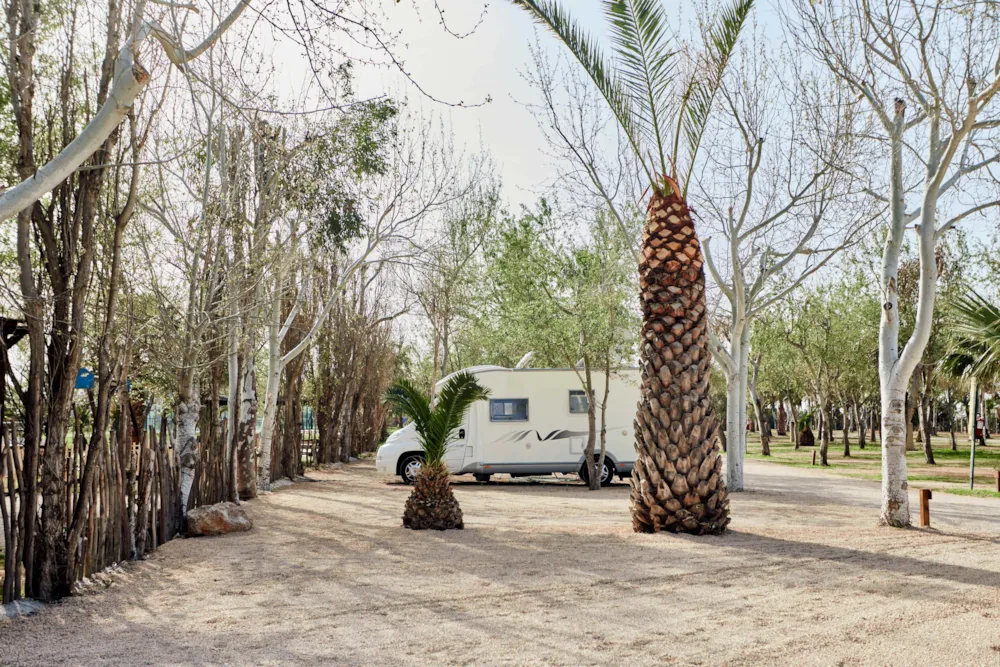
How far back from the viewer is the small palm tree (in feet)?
32.0

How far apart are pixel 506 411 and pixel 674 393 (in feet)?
25.8

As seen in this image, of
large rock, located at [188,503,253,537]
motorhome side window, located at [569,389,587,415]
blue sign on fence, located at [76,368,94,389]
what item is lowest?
large rock, located at [188,503,253,537]

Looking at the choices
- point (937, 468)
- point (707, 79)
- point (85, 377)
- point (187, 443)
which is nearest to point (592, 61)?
point (707, 79)

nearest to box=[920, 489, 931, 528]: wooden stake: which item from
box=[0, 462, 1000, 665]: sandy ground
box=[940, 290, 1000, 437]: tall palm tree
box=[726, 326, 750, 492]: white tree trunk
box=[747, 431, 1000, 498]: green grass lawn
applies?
box=[0, 462, 1000, 665]: sandy ground

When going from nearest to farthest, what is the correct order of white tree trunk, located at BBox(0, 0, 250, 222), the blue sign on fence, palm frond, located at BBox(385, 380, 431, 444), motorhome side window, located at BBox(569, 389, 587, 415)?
white tree trunk, located at BBox(0, 0, 250, 222) < palm frond, located at BBox(385, 380, 431, 444) < the blue sign on fence < motorhome side window, located at BBox(569, 389, 587, 415)

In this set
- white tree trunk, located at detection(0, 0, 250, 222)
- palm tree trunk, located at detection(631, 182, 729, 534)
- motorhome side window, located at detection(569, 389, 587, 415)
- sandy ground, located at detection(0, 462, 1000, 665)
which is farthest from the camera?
motorhome side window, located at detection(569, 389, 587, 415)

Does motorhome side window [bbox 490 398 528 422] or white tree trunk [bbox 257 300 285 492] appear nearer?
white tree trunk [bbox 257 300 285 492]

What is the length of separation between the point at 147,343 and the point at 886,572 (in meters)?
8.67

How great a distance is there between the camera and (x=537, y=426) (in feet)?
55.1

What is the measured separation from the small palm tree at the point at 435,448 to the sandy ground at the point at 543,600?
0.97 ft

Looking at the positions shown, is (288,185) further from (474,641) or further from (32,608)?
(474,641)

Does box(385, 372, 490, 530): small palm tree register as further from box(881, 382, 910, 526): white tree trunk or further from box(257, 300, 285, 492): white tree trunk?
box(257, 300, 285, 492): white tree trunk

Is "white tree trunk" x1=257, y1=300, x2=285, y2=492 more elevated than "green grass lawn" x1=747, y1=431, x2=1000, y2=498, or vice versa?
"white tree trunk" x1=257, y1=300, x2=285, y2=492

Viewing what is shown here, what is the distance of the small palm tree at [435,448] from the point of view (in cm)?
976
